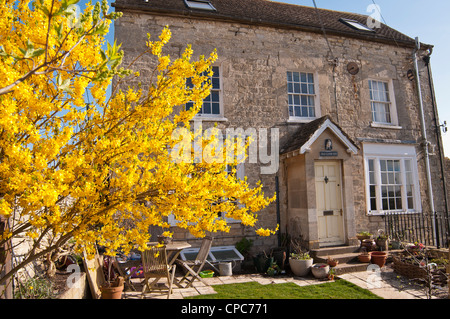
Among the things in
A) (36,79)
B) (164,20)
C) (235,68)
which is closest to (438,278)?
(235,68)

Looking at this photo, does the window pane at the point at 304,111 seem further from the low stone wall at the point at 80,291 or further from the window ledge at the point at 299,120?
the low stone wall at the point at 80,291

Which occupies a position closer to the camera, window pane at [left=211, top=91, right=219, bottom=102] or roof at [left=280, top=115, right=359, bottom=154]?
roof at [left=280, top=115, right=359, bottom=154]

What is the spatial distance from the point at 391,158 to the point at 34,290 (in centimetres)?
1144

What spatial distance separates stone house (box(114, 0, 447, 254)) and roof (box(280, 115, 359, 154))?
4cm

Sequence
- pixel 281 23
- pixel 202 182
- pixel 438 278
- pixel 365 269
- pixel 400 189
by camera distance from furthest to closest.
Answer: pixel 400 189, pixel 281 23, pixel 365 269, pixel 438 278, pixel 202 182

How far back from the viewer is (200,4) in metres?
11.1

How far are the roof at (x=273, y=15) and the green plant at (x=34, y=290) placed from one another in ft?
25.4

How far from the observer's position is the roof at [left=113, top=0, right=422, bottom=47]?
9.86m

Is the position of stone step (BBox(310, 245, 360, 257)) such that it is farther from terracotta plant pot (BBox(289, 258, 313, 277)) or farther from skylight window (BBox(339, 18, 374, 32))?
skylight window (BBox(339, 18, 374, 32))

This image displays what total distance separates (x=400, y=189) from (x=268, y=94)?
609cm

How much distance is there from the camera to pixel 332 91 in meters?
11.2

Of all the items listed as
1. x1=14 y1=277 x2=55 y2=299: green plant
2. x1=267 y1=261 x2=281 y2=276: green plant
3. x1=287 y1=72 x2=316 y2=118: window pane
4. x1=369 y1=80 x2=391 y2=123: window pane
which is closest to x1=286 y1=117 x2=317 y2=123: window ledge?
x1=287 y1=72 x2=316 y2=118: window pane
